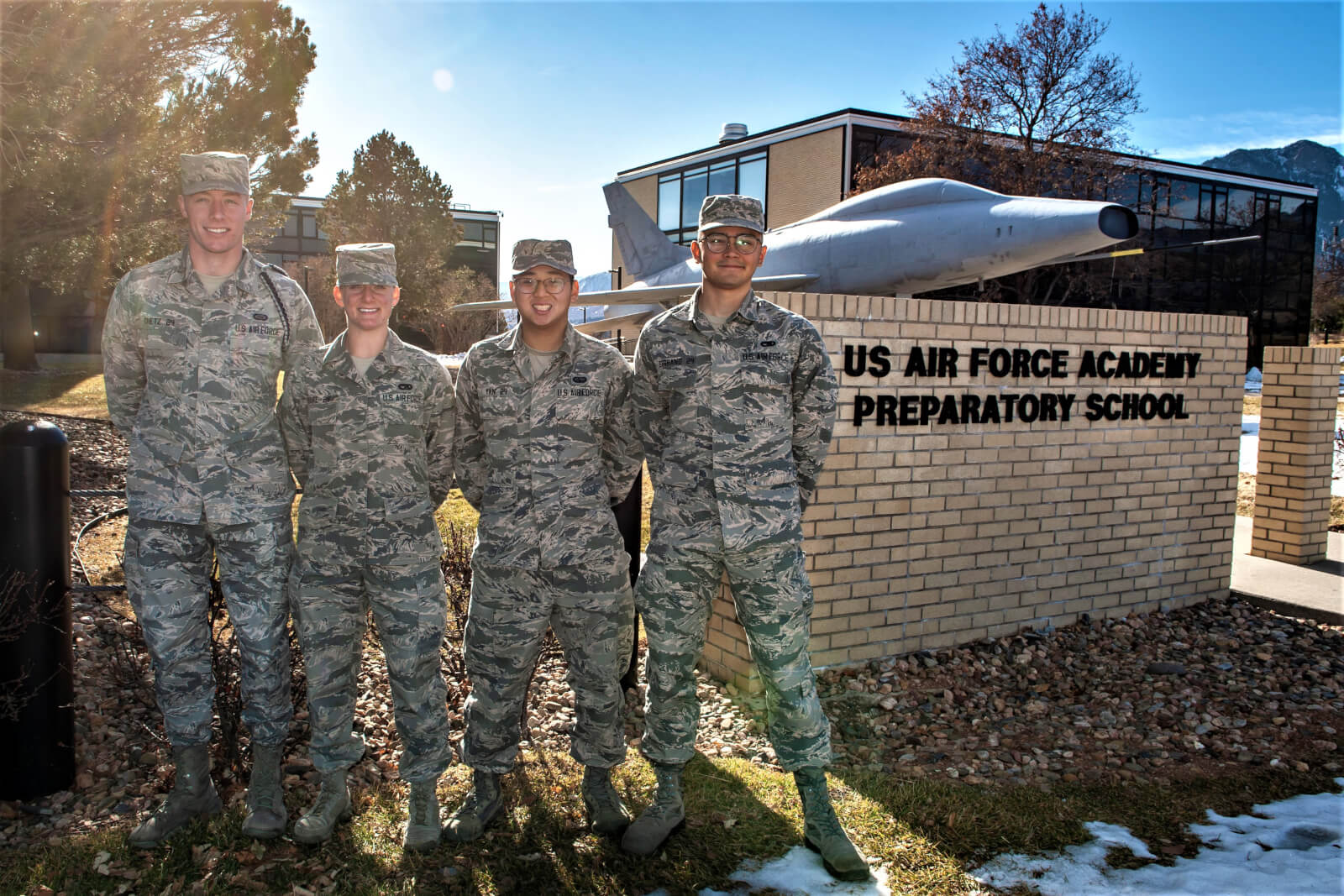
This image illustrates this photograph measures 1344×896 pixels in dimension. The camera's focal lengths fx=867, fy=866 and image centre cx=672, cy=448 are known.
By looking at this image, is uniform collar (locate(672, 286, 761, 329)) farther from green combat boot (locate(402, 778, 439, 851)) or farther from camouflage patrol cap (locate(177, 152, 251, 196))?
green combat boot (locate(402, 778, 439, 851))

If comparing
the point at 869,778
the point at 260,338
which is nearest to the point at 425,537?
the point at 260,338

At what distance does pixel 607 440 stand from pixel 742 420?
516 millimetres

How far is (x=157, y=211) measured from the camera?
1100 cm

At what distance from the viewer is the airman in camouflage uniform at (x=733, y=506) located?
9.47ft

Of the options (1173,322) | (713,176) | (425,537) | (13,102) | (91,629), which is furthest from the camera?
(713,176)

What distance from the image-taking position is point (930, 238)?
7.36 m

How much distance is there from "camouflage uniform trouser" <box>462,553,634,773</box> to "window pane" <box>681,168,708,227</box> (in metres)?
26.8

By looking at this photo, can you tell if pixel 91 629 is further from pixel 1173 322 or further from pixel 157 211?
pixel 157 211

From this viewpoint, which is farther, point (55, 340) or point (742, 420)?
point (55, 340)

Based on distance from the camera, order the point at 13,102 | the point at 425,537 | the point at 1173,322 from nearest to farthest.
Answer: the point at 425,537, the point at 1173,322, the point at 13,102

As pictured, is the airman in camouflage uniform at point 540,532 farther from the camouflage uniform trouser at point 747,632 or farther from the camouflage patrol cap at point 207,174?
the camouflage patrol cap at point 207,174

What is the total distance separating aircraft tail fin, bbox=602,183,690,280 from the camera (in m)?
14.2

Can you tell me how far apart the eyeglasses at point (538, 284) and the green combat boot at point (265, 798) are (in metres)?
1.76

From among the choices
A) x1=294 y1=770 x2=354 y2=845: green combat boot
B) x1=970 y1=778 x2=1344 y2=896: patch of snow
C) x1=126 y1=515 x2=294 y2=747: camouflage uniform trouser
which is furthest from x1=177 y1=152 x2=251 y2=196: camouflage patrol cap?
x1=970 y1=778 x2=1344 y2=896: patch of snow
